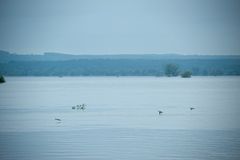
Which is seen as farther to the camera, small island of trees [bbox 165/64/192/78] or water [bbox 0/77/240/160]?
small island of trees [bbox 165/64/192/78]

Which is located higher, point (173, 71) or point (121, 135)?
→ point (173, 71)

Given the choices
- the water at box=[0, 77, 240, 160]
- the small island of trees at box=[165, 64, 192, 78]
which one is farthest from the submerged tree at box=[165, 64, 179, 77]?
the water at box=[0, 77, 240, 160]

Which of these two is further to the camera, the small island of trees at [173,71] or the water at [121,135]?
the small island of trees at [173,71]

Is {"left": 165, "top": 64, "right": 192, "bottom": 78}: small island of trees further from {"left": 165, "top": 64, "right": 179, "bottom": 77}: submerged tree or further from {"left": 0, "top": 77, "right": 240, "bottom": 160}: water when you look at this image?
{"left": 0, "top": 77, "right": 240, "bottom": 160}: water

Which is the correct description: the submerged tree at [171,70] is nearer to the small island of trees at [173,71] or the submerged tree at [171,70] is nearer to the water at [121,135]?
the small island of trees at [173,71]

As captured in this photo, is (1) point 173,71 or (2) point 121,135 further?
(1) point 173,71

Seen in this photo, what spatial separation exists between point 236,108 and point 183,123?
35.9ft

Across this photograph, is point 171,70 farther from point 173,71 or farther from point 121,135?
point 121,135

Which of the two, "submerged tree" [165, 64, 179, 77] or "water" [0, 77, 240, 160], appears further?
"submerged tree" [165, 64, 179, 77]

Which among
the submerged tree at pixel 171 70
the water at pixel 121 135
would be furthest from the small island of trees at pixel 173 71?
the water at pixel 121 135

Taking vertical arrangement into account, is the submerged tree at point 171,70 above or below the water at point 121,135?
above

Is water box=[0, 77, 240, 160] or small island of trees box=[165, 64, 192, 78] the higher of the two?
small island of trees box=[165, 64, 192, 78]

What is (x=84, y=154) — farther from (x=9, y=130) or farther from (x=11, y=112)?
(x=11, y=112)

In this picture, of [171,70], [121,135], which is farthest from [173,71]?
[121,135]
